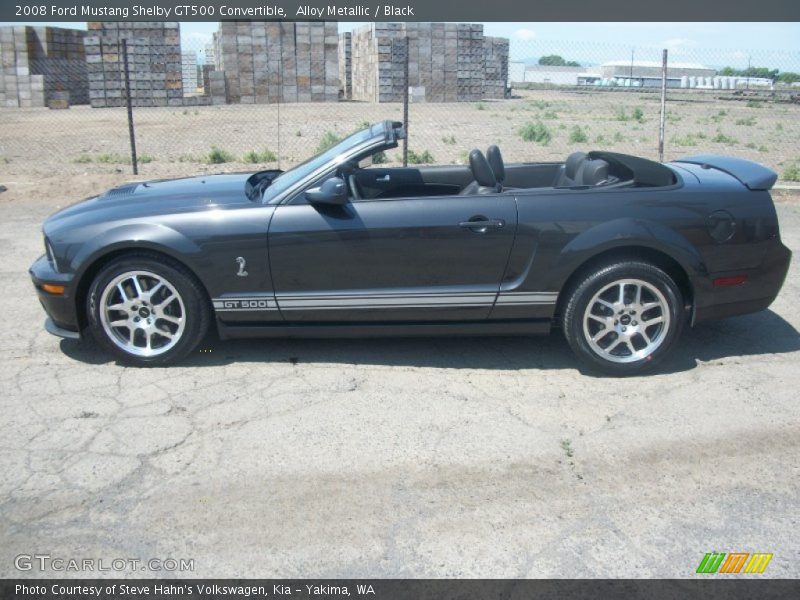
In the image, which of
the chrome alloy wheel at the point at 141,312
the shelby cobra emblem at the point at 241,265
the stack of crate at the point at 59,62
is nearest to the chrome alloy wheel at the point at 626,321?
the shelby cobra emblem at the point at 241,265

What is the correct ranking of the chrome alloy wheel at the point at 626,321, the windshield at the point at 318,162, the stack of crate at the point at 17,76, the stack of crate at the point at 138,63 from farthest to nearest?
the stack of crate at the point at 17,76 < the stack of crate at the point at 138,63 < the windshield at the point at 318,162 < the chrome alloy wheel at the point at 626,321

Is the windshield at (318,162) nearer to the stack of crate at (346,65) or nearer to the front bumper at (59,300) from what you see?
the front bumper at (59,300)

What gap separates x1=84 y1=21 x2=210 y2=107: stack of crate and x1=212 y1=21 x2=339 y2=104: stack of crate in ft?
7.12

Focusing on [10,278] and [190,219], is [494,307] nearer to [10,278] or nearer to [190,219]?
[190,219]

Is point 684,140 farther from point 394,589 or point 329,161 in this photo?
point 394,589

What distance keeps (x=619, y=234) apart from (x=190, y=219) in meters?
2.68

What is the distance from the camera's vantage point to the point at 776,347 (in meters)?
5.36

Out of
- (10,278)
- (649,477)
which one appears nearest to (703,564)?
(649,477)

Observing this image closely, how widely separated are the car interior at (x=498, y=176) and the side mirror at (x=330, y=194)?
0.92 ft

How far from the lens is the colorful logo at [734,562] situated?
301 cm

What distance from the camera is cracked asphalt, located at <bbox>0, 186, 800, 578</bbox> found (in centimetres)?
313

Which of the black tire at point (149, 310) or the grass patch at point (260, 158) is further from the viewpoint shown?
the grass patch at point (260, 158)

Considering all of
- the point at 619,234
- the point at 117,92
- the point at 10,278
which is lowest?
the point at 10,278

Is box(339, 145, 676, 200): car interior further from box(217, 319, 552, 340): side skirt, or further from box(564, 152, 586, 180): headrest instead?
box(217, 319, 552, 340): side skirt
